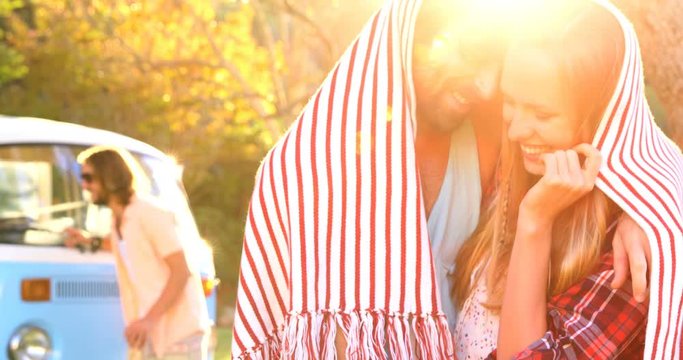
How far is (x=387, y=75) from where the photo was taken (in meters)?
2.96

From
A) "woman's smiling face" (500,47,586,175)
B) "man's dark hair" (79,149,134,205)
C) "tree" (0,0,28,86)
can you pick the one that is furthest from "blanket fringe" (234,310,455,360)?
"tree" (0,0,28,86)

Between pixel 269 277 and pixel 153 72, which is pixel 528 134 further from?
pixel 153 72

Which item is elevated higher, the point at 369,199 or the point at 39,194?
the point at 39,194

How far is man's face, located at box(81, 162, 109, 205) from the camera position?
7.24 m

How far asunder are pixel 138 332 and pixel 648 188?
15.1 ft

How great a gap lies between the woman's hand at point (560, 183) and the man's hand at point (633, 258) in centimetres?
11

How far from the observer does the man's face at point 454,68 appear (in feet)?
9.61

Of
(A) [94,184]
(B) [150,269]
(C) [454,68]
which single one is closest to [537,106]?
(C) [454,68]

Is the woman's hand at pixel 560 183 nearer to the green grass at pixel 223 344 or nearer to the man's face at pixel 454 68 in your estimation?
the man's face at pixel 454 68

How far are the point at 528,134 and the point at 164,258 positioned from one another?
176 inches

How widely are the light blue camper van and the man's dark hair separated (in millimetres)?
294

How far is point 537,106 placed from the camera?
277 centimetres

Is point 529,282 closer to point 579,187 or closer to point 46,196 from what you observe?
point 579,187

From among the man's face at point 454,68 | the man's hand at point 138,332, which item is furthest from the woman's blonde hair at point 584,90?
the man's hand at point 138,332
